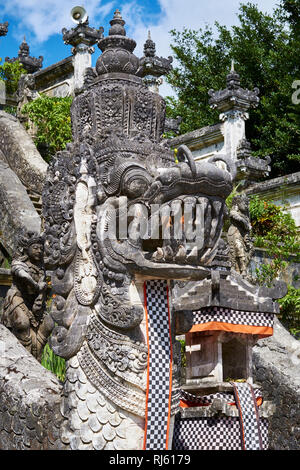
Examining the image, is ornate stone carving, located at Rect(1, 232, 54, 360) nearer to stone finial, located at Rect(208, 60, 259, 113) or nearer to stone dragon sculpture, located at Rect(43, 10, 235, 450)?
stone dragon sculpture, located at Rect(43, 10, 235, 450)

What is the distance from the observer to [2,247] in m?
10.2

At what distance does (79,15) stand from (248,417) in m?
13.3

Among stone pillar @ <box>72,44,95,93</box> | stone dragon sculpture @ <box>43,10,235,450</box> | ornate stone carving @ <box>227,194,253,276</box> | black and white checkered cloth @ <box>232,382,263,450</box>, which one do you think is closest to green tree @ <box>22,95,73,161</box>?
ornate stone carving @ <box>227,194,253,276</box>

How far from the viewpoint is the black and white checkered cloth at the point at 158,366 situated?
4875mm

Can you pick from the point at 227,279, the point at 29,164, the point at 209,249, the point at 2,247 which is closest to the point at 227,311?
the point at 227,279

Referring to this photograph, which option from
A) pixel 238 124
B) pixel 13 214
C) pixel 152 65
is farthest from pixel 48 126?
pixel 152 65

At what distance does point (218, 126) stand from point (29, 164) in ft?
24.3

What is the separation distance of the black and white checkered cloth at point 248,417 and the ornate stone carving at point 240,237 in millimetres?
3516

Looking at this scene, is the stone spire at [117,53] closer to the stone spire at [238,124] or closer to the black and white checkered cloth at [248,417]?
the black and white checkered cloth at [248,417]

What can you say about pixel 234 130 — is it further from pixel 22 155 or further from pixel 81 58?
pixel 22 155

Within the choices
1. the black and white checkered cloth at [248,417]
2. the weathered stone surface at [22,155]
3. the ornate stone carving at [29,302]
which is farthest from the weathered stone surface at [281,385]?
the weathered stone surface at [22,155]

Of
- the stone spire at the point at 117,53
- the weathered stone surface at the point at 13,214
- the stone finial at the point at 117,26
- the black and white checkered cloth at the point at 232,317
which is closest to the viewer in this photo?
the stone spire at the point at 117,53

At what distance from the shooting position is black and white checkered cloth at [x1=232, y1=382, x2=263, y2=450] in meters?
6.92

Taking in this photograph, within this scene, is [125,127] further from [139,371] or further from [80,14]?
[80,14]
